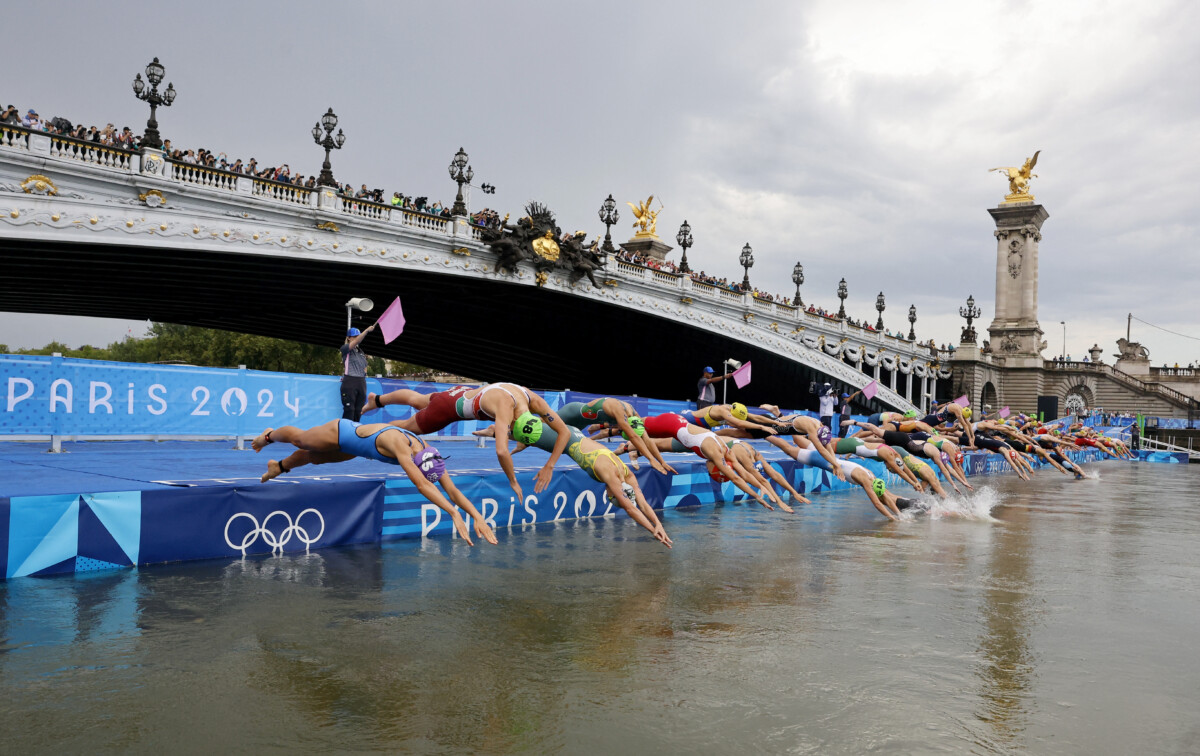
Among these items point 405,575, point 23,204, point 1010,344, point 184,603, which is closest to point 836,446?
point 405,575

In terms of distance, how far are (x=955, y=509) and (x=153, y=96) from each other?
31.7 meters

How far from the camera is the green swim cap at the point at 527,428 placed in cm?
1048

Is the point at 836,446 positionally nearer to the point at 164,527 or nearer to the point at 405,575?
the point at 405,575

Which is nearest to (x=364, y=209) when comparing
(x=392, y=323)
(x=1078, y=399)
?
(x=392, y=323)

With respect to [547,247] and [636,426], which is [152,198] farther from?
[636,426]

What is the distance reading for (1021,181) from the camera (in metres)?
91.1

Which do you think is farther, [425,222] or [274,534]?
[425,222]

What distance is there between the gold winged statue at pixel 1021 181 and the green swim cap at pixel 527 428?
308 feet

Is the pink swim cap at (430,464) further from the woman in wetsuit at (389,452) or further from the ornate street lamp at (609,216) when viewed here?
the ornate street lamp at (609,216)

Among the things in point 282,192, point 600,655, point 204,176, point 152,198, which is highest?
point 282,192

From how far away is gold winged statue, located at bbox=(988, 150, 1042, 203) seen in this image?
90375mm

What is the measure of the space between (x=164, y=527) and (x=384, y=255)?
3331 cm

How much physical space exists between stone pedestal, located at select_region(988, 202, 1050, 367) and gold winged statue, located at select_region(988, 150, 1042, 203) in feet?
4.30

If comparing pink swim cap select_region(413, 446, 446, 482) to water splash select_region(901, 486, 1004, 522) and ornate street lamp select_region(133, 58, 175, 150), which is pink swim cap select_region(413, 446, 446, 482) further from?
ornate street lamp select_region(133, 58, 175, 150)
